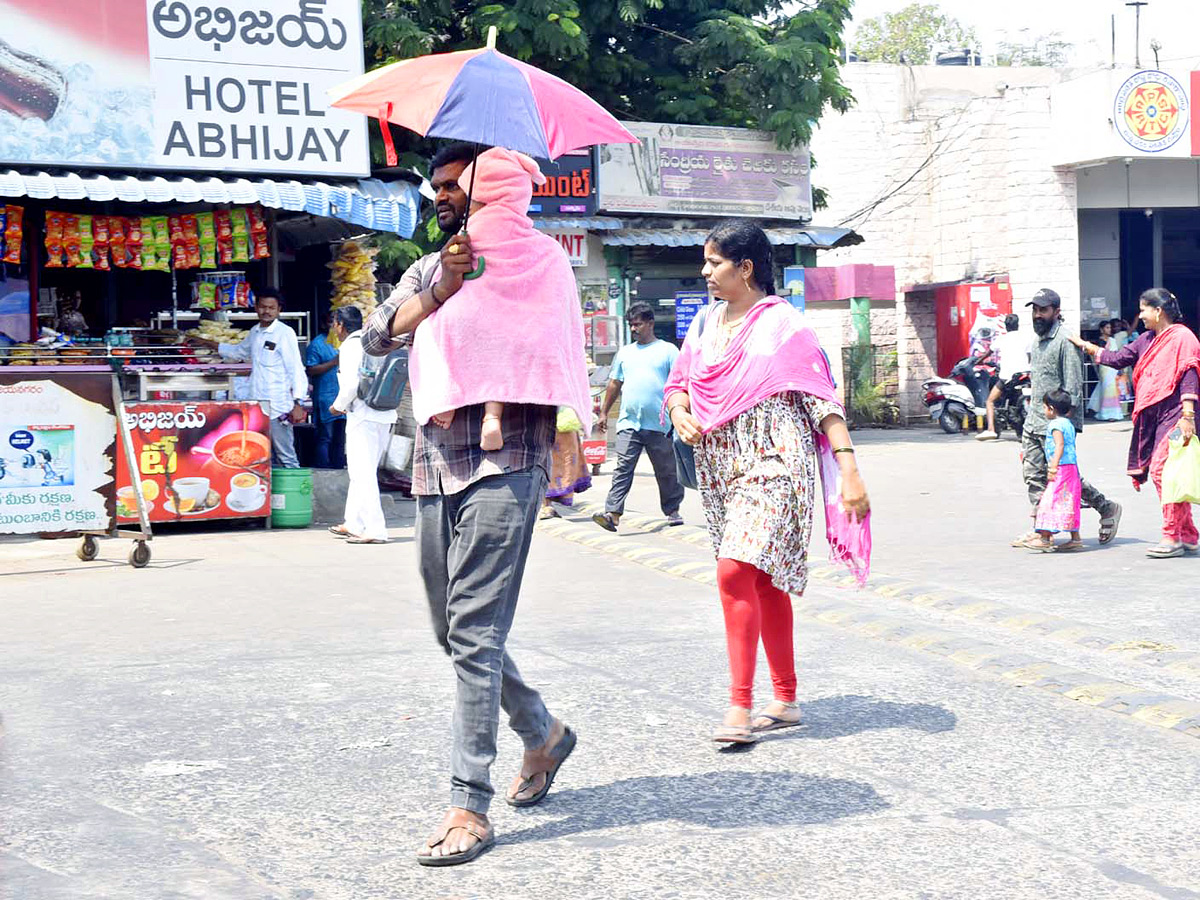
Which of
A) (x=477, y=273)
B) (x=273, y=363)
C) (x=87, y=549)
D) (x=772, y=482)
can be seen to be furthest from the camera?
(x=273, y=363)

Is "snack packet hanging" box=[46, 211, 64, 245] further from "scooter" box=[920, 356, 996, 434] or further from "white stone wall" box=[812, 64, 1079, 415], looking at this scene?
"white stone wall" box=[812, 64, 1079, 415]

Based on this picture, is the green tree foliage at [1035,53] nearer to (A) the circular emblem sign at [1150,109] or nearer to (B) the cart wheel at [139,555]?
(A) the circular emblem sign at [1150,109]

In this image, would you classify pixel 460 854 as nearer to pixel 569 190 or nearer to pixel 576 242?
pixel 569 190

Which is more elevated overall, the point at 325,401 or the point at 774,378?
the point at 774,378

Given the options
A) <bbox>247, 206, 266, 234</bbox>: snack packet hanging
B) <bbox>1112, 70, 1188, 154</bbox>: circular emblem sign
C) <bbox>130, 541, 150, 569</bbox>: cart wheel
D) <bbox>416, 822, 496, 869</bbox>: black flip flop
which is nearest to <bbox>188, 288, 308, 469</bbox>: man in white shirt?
<bbox>247, 206, 266, 234</bbox>: snack packet hanging

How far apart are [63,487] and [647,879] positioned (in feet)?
24.6

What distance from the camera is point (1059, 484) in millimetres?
10586

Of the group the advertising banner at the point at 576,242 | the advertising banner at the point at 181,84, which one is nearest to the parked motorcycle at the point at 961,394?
the advertising banner at the point at 576,242

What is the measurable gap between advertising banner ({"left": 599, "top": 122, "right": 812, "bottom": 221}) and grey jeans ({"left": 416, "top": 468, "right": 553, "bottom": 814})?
17.6 metres

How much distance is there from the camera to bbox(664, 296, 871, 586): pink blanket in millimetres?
5535

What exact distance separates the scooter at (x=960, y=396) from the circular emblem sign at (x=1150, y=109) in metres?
4.41

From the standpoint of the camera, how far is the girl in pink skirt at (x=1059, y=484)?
34.4 feet

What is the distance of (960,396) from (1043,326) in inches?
535

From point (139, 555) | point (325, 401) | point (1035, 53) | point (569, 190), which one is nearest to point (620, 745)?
point (139, 555)
